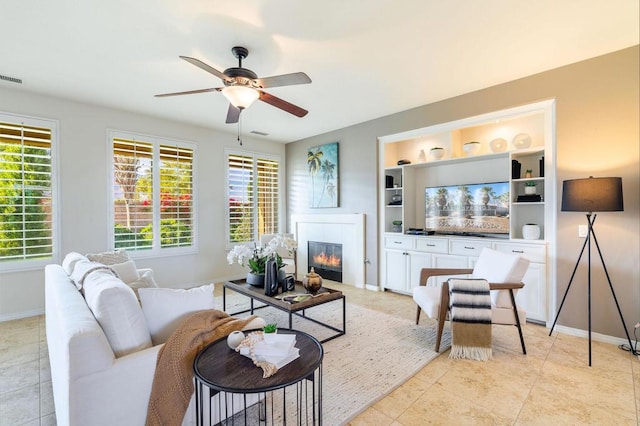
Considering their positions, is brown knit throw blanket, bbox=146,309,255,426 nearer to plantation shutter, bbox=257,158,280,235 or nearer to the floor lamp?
the floor lamp

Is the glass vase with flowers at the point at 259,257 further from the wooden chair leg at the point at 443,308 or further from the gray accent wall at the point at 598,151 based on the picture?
the gray accent wall at the point at 598,151

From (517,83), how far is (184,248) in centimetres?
521

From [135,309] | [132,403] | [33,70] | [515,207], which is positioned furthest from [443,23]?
[33,70]

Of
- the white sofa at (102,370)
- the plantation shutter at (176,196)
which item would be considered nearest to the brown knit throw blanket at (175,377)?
the white sofa at (102,370)

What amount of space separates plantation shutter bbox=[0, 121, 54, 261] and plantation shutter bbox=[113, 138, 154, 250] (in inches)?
28.6

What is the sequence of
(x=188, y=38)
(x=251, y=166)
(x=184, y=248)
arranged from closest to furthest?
(x=188, y=38)
(x=184, y=248)
(x=251, y=166)

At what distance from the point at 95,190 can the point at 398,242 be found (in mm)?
4413

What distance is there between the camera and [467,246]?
150 inches

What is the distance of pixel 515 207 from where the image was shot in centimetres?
366

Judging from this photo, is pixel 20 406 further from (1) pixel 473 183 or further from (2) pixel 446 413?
(1) pixel 473 183

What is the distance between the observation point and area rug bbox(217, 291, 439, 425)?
205 cm

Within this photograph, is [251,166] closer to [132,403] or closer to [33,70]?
[33,70]

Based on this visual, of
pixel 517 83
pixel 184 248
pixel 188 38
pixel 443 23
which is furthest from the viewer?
pixel 184 248

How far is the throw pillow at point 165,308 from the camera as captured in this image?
1.67m
